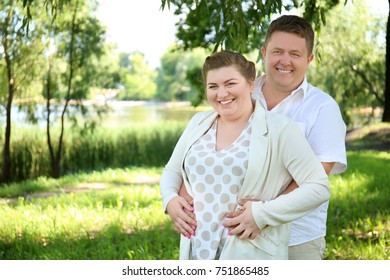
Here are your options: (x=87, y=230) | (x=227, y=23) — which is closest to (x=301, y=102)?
(x=227, y=23)

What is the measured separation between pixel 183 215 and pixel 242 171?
20cm

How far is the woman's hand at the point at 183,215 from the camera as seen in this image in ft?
4.64

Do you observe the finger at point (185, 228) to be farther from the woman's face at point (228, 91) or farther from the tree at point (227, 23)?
the tree at point (227, 23)

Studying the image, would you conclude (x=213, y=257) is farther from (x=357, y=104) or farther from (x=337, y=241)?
(x=357, y=104)

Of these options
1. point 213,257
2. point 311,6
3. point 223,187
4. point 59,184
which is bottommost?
point 59,184

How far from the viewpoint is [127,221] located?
3.87 m

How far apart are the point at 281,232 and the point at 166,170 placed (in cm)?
34

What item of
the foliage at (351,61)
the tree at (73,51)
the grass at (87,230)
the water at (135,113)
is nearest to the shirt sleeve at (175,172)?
the grass at (87,230)

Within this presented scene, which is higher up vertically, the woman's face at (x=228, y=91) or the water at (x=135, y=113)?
the woman's face at (x=228, y=91)

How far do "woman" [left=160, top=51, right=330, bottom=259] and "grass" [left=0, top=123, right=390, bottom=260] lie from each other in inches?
70.8

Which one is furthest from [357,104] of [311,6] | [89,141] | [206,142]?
[206,142]

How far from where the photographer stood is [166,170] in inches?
59.3

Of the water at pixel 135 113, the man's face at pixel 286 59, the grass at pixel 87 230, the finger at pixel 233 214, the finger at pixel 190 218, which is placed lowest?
the grass at pixel 87 230

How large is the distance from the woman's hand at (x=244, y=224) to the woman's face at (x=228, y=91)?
225mm
